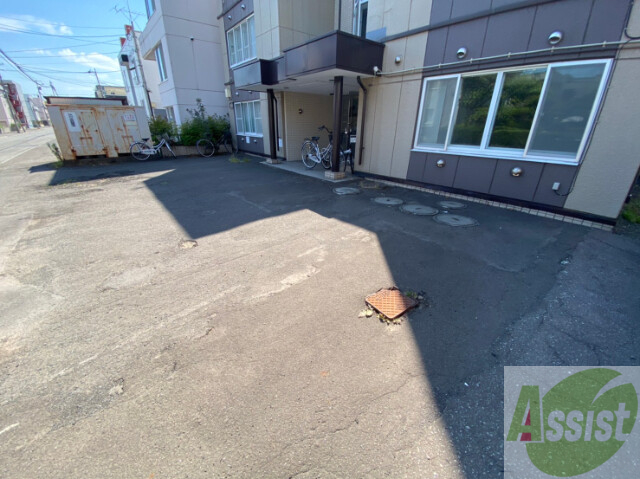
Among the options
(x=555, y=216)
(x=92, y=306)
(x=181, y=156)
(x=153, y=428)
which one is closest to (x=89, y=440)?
(x=153, y=428)

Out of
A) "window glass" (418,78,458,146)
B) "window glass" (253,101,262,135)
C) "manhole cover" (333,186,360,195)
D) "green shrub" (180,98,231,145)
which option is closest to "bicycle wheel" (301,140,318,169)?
"manhole cover" (333,186,360,195)

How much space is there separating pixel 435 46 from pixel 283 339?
6334mm

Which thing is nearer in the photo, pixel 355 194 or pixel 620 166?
pixel 620 166

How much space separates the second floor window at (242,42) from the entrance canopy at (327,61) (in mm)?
4357

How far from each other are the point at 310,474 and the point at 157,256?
3032mm

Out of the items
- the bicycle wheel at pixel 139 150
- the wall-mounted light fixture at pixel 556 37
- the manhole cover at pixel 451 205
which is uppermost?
the wall-mounted light fixture at pixel 556 37

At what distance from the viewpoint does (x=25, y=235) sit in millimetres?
3922

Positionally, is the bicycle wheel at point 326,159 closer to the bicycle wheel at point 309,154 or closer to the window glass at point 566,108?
the bicycle wheel at point 309,154

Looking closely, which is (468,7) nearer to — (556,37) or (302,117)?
(556,37)

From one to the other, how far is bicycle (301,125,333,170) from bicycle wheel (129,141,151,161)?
6563 millimetres

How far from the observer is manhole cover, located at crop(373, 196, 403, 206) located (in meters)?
5.39

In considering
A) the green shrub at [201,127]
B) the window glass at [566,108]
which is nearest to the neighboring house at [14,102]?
the green shrub at [201,127]

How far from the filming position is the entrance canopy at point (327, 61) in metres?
5.41

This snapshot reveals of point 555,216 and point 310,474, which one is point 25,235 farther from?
point 555,216
